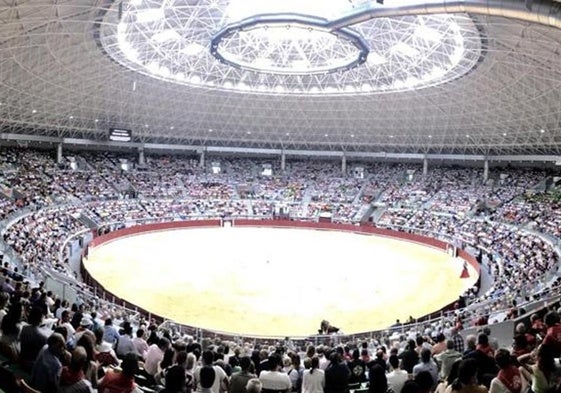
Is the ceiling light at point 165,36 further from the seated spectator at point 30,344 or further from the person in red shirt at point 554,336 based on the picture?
the person in red shirt at point 554,336

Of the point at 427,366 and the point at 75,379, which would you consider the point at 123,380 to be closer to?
the point at 75,379

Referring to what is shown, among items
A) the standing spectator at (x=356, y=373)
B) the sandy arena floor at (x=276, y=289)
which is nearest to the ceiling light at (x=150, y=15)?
the sandy arena floor at (x=276, y=289)

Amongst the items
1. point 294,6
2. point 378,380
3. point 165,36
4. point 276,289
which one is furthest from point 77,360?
point 165,36

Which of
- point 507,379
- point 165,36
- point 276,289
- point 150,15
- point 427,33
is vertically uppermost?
point 427,33

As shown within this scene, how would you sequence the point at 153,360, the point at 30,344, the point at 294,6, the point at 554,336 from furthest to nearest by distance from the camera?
1. the point at 294,6
2. the point at 153,360
3. the point at 554,336
4. the point at 30,344

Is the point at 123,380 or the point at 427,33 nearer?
the point at 123,380

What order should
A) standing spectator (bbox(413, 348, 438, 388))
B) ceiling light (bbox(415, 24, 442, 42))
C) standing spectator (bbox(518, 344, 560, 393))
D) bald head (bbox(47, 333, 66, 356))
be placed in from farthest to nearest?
1. ceiling light (bbox(415, 24, 442, 42))
2. standing spectator (bbox(413, 348, 438, 388))
3. bald head (bbox(47, 333, 66, 356))
4. standing spectator (bbox(518, 344, 560, 393))

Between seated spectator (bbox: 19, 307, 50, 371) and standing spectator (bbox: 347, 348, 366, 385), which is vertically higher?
seated spectator (bbox: 19, 307, 50, 371)

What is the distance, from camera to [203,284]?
129 ft

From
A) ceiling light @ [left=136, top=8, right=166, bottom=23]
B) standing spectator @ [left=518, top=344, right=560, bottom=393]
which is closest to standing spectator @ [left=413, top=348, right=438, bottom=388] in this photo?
standing spectator @ [left=518, top=344, right=560, bottom=393]

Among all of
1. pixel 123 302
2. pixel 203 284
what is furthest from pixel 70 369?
pixel 203 284

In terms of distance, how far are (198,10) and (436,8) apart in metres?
23.1

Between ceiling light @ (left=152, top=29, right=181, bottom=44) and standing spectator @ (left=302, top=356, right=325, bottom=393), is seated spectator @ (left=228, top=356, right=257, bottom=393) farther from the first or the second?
ceiling light @ (left=152, top=29, right=181, bottom=44)

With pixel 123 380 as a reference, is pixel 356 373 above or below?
below
